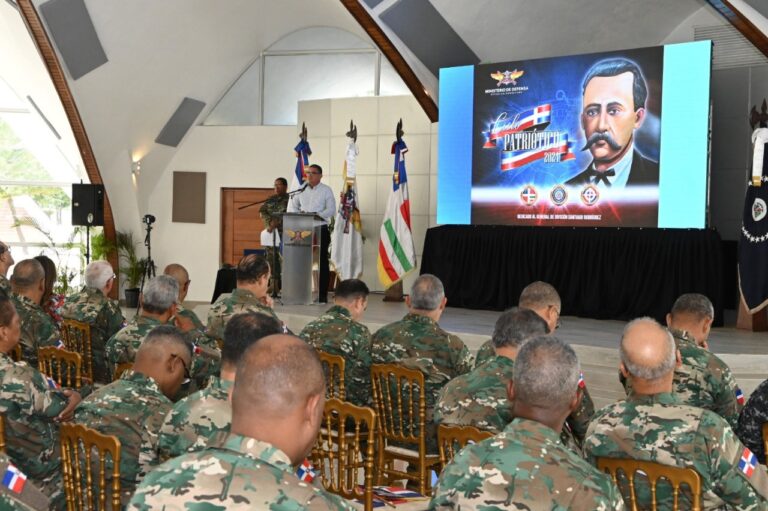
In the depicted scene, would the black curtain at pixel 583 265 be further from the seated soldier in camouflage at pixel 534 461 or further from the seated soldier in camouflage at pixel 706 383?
the seated soldier in camouflage at pixel 534 461

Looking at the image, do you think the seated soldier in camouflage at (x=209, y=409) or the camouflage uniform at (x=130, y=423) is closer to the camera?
the seated soldier in camouflage at (x=209, y=409)

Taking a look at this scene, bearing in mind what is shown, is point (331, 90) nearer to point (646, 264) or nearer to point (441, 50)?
point (441, 50)

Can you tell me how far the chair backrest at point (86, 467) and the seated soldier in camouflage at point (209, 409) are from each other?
0.61 ft

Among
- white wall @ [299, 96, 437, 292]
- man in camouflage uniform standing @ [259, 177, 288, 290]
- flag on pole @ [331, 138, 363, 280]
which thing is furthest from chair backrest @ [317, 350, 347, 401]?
white wall @ [299, 96, 437, 292]

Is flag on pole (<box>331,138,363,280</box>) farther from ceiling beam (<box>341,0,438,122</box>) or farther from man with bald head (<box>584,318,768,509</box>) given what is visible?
man with bald head (<box>584,318,768,509</box>)

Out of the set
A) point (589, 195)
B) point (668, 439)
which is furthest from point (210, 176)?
point (668, 439)

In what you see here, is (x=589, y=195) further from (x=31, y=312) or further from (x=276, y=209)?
(x=31, y=312)

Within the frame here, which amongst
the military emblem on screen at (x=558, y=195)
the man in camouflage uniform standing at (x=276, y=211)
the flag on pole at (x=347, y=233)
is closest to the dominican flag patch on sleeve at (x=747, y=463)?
the military emblem on screen at (x=558, y=195)

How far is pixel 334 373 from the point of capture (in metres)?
4.60

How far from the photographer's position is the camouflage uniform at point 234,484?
63.9 inches

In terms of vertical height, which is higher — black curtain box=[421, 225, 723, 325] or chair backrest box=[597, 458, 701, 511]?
black curtain box=[421, 225, 723, 325]

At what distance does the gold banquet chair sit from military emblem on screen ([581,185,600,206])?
5.22 m

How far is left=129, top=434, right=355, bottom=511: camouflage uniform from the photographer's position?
162 centimetres

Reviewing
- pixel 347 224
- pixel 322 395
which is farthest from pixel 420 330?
pixel 347 224
